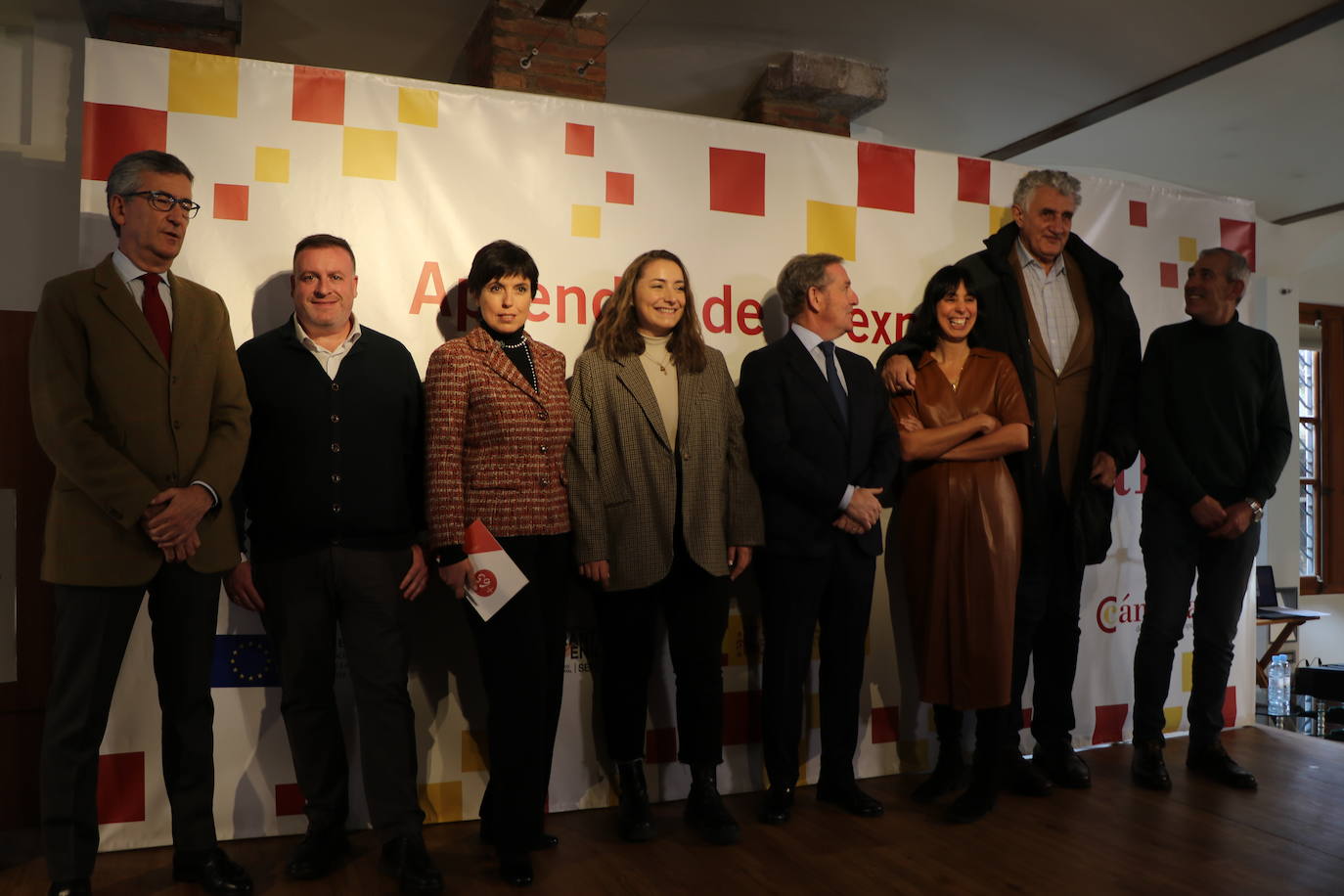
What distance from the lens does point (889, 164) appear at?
149 inches

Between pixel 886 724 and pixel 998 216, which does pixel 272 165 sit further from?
pixel 886 724

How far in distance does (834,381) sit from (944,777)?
53.6 inches

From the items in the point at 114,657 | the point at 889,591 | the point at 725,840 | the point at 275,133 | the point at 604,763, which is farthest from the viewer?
the point at 889,591

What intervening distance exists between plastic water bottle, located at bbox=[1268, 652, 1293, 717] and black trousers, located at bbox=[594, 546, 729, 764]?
649 cm

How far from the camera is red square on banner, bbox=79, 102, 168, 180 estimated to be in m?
2.84

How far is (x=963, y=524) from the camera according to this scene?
3.12 meters

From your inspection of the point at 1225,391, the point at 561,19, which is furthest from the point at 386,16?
the point at 1225,391

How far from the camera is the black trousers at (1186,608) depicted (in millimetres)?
3465

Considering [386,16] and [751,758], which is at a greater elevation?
[386,16]

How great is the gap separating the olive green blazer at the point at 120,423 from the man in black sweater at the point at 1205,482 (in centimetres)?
296

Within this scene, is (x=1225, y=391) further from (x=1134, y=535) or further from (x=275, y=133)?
(x=275, y=133)

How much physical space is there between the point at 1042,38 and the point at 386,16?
126 inches

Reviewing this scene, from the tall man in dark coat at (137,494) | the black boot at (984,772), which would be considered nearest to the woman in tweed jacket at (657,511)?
the black boot at (984,772)

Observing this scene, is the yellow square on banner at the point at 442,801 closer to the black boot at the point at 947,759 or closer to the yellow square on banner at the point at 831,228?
the black boot at the point at 947,759
